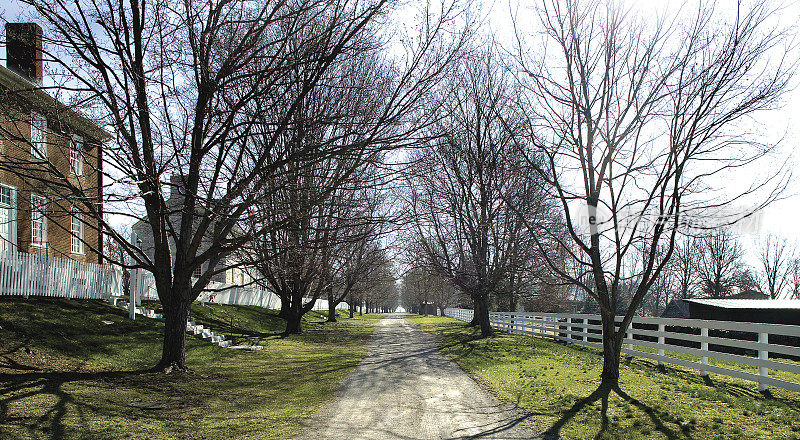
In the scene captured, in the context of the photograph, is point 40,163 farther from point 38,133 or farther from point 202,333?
point 202,333

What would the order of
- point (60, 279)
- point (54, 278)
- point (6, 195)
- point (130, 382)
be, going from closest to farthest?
1. point (130, 382)
2. point (54, 278)
3. point (60, 279)
4. point (6, 195)

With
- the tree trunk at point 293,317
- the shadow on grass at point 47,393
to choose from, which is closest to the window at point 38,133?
the shadow on grass at point 47,393

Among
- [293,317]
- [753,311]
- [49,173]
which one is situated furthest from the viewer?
[293,317]

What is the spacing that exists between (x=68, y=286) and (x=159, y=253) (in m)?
8.05

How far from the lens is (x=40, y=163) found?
879 centimetres

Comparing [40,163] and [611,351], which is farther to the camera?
[611,351]

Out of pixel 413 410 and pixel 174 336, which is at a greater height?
pixel 174 336

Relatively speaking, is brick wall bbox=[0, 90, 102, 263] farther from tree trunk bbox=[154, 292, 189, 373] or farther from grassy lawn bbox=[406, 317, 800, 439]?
grassy lawn bbox=[406, 317, 800, 439]

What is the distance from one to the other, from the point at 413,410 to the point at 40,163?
743 cm

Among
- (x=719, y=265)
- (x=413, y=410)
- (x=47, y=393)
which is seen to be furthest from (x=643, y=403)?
(x=719, y=265)

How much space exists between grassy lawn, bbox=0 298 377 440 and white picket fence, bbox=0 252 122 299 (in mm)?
574

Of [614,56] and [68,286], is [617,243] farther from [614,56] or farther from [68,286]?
[68,286]

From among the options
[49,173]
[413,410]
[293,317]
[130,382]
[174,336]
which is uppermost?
[49,173]

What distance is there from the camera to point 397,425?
678cm
